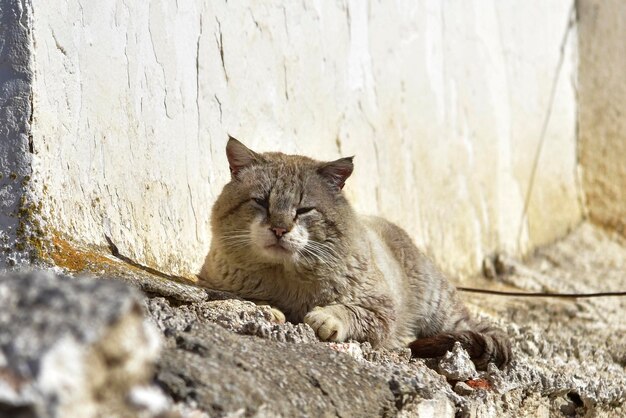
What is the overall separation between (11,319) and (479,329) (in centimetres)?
327

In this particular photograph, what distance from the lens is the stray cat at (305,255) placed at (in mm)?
4129

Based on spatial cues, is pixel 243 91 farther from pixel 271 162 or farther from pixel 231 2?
pixel 271 162

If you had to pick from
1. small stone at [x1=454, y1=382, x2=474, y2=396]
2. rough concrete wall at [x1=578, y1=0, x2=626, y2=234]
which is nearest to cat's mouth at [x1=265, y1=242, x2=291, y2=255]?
small stone at [x1=454, y1=382, x2=474, y2=396]

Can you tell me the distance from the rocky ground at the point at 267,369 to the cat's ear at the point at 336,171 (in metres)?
0.72

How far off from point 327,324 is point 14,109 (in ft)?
4.79

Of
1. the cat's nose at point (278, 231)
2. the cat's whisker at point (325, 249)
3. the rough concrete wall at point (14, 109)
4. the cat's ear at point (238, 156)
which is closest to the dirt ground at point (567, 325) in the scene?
the cat's whisker at point (325, 249)

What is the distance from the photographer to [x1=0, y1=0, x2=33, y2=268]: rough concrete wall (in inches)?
145

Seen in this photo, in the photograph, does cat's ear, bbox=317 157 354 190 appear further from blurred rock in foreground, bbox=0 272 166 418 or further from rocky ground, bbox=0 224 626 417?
blurred rock in foreground, bbox=0 272 166 418

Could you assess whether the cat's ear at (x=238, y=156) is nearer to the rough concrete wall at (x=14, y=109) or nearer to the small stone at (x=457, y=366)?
the rough concrete wall at (x=14, y=109)

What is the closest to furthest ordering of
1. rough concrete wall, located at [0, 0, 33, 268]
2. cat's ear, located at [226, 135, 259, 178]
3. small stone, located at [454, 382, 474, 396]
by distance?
rough concrete wall, located at [0, 0, 33, 268], small stone, located at [454, 382, 474, 396], cat's ear, located at [226, 135, 259, 178]

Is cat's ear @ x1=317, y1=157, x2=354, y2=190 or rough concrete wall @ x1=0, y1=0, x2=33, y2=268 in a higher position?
rough concrete wall @ x1=0, y1=0, x2=33, y2=268

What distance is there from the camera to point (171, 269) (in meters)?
4.48

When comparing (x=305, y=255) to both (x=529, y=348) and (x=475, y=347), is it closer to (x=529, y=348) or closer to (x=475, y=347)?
(x=475, y=347)

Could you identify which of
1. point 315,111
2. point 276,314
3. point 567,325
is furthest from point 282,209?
point 567,325
